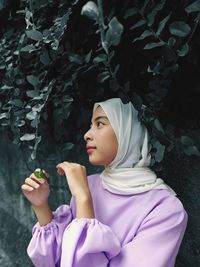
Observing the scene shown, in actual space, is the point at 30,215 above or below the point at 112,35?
below

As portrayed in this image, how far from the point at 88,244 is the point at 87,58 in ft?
1.99

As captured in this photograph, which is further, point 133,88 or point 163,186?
point 133,88

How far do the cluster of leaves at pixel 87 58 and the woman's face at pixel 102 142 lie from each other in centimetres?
12

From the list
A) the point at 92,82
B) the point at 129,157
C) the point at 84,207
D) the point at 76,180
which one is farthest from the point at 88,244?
the point at 92,82

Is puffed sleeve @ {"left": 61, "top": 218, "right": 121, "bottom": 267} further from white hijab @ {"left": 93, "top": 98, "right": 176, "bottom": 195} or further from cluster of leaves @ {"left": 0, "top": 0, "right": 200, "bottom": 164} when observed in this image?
cluster of leaves @ {"left": 0, "top": 0, "right": 200, "bottom": 164}

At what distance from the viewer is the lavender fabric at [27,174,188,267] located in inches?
52.8

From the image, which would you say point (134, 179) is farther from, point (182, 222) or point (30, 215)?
point (30, 215)

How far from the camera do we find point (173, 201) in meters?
1.44

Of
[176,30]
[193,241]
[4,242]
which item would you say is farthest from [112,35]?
[4,242]

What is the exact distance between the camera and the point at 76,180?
1.46m

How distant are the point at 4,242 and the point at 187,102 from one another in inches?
47.5

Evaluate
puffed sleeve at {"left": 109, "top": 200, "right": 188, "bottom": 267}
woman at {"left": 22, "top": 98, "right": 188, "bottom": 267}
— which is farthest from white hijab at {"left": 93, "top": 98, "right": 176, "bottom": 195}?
puffed sleeve at {"left": 109, "top": 200, "right": 188, "bottom": 267}

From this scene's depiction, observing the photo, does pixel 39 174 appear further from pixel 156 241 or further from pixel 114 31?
pixel 114 31

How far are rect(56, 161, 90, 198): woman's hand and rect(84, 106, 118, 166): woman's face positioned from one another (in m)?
0.07
